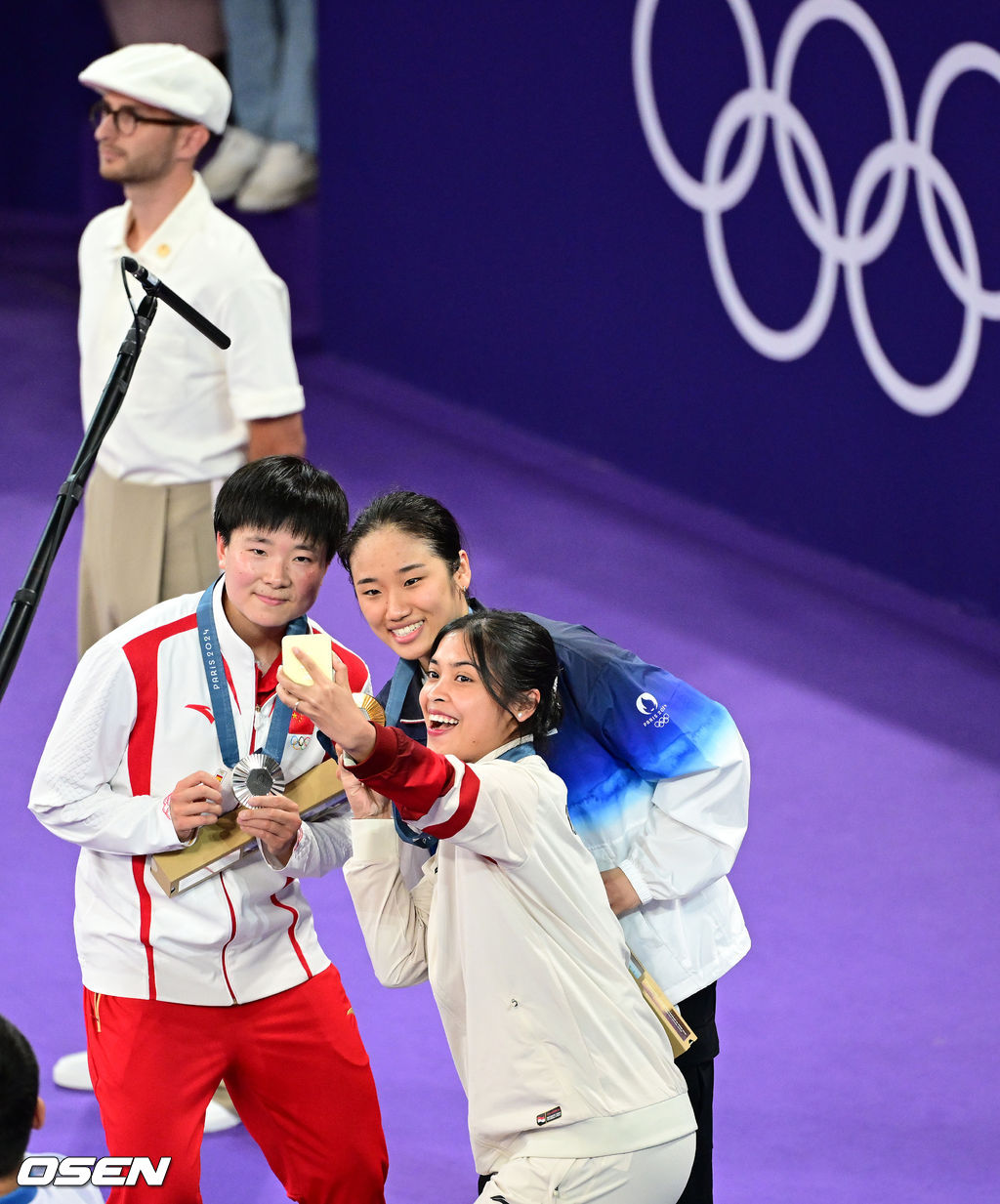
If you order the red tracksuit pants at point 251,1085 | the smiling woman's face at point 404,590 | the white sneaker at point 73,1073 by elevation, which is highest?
the smiling woman's face at point 404,590

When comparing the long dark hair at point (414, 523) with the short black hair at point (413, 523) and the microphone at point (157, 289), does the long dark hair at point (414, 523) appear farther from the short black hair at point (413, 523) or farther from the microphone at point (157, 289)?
the microphone at point (157, 289)

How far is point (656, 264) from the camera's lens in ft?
29.0

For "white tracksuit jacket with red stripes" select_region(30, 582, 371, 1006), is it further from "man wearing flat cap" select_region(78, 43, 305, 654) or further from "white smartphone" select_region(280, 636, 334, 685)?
"man wearing flat cap" select_region(78, 43, 305, 654)

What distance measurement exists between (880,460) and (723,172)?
1435mm

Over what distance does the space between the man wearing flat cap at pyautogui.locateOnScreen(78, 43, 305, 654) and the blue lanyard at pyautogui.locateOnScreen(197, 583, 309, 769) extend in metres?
1.69

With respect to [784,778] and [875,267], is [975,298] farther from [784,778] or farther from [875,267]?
[784,778]

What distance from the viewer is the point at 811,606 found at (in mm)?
8086

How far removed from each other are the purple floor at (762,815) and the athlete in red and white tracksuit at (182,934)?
905mm

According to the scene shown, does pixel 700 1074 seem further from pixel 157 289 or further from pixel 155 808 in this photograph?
pixel 157 289

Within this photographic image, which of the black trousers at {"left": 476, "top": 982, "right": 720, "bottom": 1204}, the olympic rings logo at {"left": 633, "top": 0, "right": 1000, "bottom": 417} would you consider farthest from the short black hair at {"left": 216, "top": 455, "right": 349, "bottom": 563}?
the olympic rings logo at {"left": 633, "top": 0, "right": 1000, "bottom": 417}

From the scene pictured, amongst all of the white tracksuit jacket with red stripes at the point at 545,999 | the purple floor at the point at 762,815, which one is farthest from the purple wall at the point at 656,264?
the white tracksuit jacket with red stripes at the point at 545,999

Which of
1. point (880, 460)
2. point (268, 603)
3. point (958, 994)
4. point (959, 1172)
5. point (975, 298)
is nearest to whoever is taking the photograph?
point (268, 603)

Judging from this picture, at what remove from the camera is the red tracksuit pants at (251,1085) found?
12.3 feet

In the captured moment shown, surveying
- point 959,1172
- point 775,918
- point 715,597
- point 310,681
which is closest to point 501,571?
point 715,597
